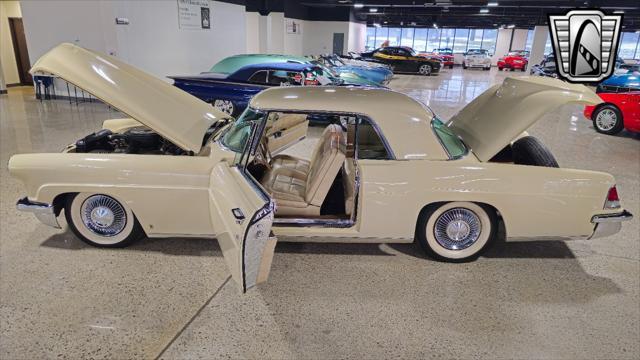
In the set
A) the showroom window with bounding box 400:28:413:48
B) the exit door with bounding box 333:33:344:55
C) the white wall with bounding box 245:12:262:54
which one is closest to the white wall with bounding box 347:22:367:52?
the exit door with bounding box 333:33:344:55

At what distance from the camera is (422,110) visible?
10.7 ft

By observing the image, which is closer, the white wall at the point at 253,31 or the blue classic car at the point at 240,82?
the blue classic car at the point at 240,82

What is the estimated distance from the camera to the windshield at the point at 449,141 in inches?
128

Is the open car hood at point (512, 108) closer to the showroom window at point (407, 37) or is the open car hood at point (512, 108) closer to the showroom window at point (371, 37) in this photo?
the showroom window at point (371, 37)

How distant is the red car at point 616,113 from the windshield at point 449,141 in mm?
6667

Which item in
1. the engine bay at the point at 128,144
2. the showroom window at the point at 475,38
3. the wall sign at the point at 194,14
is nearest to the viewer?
the engine bay at the point at 128,144

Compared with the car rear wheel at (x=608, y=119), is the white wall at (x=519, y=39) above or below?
above

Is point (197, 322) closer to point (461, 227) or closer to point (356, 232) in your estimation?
point (356, 232)

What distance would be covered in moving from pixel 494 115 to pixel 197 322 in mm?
2882

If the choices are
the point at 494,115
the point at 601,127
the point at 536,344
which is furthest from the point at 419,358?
the point at 601,127

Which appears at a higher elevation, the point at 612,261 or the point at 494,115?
the point at 494,115

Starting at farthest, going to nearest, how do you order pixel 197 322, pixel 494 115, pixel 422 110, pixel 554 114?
pixel 554 114 < pixel 494 115 < pixel 422 110 < pixel 197 322

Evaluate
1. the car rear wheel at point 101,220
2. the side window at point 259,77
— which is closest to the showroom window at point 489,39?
the side window at point 259,77

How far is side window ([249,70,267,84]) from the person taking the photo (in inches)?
324
